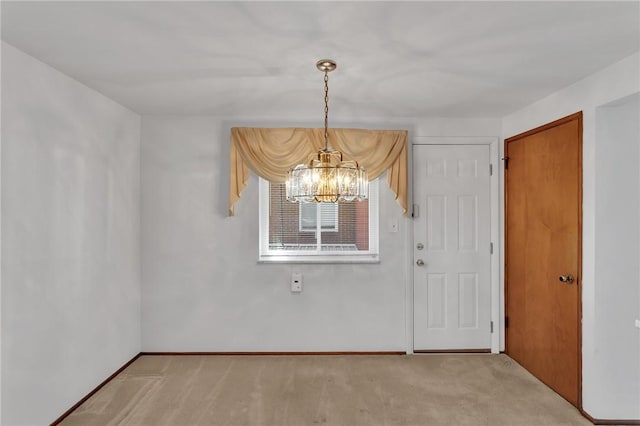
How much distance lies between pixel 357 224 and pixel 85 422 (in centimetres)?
278

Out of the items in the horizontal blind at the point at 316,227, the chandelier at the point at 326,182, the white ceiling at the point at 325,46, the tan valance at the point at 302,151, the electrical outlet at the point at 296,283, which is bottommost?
the electrical outlet at the point at 296,283

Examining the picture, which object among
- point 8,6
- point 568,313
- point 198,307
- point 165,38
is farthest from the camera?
point 198,307

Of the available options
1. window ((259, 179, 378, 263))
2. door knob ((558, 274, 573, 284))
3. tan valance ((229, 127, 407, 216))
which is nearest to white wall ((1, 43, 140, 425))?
tan valance ((229, 127, 407, 216))

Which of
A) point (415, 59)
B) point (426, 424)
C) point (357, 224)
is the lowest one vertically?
point (426, 424)

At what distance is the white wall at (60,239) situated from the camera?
7.45 ft

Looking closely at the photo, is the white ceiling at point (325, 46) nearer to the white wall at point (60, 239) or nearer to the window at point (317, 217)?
the white wall at point (60, 239)

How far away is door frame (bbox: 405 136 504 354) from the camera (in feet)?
12.8

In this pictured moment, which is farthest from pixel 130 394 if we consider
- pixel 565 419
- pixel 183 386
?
pixel 565 419

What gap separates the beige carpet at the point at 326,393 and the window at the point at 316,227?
1.07 m

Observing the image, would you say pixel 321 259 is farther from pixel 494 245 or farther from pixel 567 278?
pixel 567 278

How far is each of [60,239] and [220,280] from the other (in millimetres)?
1528

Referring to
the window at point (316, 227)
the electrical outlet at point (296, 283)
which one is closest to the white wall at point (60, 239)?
the window at point (316, 227)

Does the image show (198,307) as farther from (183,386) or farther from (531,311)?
(531,311)

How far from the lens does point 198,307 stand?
388cm
